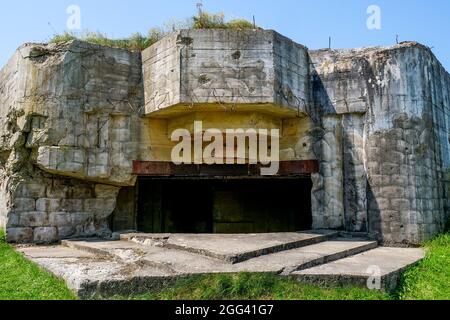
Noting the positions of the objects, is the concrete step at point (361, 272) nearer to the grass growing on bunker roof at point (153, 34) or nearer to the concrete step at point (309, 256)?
the concrete step at point (309, 256)

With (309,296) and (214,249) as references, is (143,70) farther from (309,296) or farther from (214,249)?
(309,296)

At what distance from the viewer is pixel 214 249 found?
15.0 ft

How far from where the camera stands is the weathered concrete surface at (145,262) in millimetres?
3713

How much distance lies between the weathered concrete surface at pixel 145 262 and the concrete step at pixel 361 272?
0.55 feet

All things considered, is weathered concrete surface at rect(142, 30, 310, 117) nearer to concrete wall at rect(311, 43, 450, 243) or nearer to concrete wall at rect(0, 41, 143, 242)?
concrete wall at rect(0, 41, 143, 242)

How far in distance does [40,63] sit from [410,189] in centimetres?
632

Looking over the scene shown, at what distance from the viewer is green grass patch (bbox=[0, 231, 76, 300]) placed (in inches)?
147

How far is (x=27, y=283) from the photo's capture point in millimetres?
4137

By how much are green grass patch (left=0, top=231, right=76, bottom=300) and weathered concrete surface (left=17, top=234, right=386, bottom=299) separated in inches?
3.5

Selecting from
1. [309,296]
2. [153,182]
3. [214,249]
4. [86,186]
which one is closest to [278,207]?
[153,182]

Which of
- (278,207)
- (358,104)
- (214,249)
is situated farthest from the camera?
(278,207)

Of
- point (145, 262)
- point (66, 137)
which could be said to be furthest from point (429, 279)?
point (66, 137)

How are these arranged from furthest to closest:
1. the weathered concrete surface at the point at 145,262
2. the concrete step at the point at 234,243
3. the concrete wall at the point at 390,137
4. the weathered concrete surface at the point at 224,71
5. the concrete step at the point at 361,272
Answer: the concrete wall at the point at 390,137, the weathered concrete surface at the point at 224,71, the concrete step at the point at 234,243, the concrete step at the point at 361,272, the weathered concrete surface at the point at 145,262

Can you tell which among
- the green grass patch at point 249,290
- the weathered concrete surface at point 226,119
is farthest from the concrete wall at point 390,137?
the green grass patch at point 249,290
